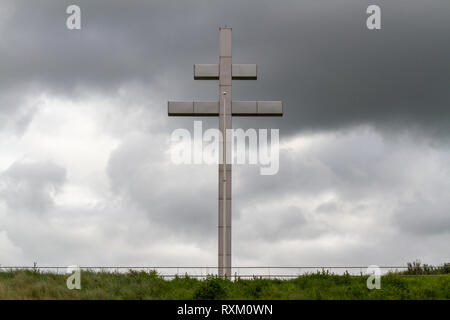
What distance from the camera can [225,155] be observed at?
80.6 feet

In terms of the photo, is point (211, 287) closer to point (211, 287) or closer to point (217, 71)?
point (211, 287)

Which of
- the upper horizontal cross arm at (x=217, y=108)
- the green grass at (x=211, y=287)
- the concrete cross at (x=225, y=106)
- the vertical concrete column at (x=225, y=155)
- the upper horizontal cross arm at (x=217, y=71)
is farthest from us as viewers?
the upper horizontal cross arm at (x=217, y=71)

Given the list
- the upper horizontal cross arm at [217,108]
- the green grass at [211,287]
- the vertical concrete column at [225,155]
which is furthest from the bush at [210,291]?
the upper horizontal cross arm at [217,108]

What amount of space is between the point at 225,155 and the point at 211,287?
7310 mm

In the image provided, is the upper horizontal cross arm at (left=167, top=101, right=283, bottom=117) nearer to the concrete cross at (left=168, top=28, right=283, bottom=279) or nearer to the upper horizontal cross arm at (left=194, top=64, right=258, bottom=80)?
the concrete cross at (left=168, top=28, right=283, bottom=279)

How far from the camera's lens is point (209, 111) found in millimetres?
25266

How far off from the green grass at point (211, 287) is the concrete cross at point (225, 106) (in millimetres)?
4714

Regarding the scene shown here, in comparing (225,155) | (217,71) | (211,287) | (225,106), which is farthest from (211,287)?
(217,71)

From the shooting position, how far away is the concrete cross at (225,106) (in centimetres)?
2455

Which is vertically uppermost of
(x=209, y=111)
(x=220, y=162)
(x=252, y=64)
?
(x=252, y=64)

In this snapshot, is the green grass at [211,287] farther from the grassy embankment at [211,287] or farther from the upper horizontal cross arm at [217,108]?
the upper horizontal cross arm at [217,108]
